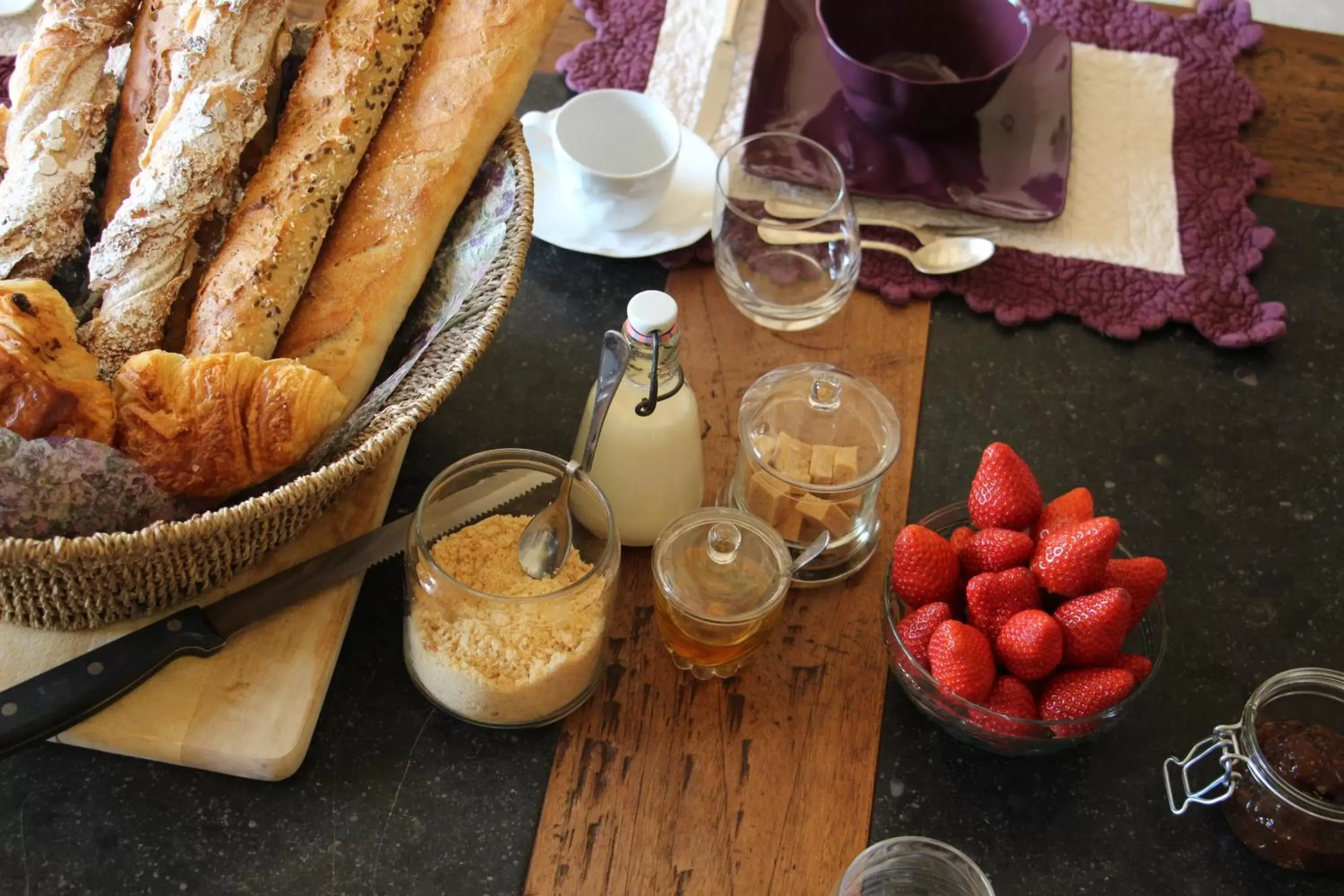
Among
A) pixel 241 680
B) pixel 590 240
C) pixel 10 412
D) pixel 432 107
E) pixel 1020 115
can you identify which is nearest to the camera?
pixel 10 412

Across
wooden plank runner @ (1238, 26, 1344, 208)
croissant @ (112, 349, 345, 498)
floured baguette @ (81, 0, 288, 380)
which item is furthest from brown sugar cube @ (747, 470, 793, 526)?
wooden plank runner @ (1238, 26, 1344, 208)

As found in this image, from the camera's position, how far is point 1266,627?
3.09 ft

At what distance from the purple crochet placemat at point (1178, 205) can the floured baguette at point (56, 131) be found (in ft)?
1.57

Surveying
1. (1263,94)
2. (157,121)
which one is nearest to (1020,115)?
(1263,94)

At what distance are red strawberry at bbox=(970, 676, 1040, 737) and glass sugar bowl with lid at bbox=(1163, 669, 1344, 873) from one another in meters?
0.12

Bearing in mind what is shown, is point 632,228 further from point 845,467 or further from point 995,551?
point 995,551

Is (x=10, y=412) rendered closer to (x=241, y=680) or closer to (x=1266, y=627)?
(x=241, y=680)

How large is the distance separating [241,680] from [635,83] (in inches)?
29.4

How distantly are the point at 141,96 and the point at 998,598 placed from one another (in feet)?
2.47

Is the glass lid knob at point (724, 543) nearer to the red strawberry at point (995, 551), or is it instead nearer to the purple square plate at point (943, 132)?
the red strawberry at point (995, 551)

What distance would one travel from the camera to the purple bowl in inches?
44.9

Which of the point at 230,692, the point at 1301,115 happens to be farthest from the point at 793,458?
the point at 1301,115

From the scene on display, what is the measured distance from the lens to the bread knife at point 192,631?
0.75 metres

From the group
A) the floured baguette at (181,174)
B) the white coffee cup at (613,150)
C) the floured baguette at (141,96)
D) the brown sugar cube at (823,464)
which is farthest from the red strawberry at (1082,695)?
the floured baguette at (141,96)
